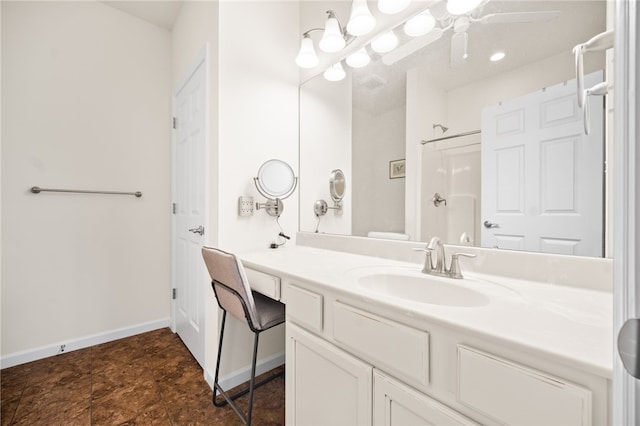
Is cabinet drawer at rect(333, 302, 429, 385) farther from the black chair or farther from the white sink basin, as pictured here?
the black chair

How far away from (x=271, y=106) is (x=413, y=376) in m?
1.66

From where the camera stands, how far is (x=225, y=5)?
156 centimetres

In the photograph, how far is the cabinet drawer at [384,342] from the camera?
66cm

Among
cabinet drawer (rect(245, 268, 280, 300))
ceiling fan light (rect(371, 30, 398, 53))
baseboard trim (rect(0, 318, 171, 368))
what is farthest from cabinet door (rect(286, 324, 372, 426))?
baseboard trim (rect(0, 318, 171, 368))

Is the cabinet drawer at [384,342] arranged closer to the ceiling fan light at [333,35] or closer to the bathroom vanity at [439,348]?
the bathroom vanity at [439,348]

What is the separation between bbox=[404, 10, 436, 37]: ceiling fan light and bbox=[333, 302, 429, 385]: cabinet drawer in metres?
1.27

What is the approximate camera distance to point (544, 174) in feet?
3.16

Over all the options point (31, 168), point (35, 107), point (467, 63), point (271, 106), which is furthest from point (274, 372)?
point (35, 107)

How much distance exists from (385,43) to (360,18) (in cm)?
18

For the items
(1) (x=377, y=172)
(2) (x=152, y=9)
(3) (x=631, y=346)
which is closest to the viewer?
(3) (x=631, y=346)

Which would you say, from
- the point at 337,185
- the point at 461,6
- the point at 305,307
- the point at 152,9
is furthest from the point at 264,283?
the point at 152,9

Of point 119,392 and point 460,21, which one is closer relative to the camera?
point 460,21

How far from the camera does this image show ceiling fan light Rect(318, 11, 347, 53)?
1501 millimetres

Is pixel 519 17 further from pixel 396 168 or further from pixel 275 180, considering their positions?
pixel 275 180
